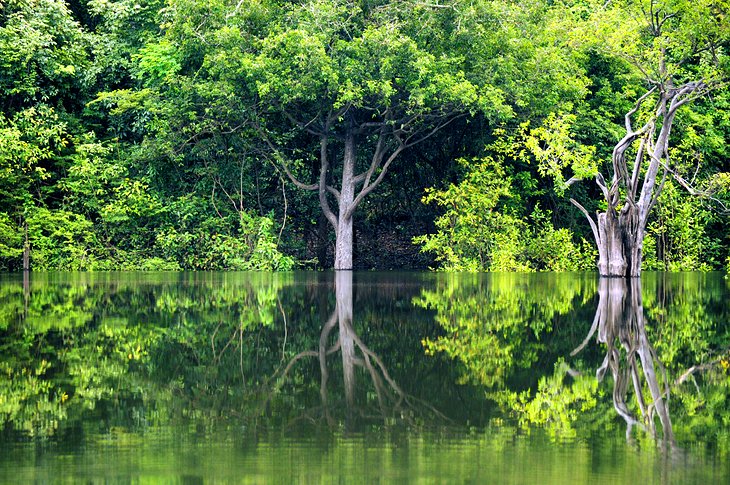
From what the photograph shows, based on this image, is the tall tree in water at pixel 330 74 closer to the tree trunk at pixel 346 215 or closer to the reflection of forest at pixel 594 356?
the tree trunk at pixel 346 215

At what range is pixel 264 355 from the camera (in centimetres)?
617

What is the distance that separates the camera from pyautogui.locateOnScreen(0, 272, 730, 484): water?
10.7 ft

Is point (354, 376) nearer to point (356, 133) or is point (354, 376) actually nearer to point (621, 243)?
point (621, 243)

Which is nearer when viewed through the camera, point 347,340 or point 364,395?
point 364,395

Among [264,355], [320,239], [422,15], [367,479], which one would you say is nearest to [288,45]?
[422,15]

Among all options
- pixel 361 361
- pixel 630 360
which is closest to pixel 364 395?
pixel 361 361

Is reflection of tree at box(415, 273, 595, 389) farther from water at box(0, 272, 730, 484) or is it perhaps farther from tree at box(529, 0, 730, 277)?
tree at box(529, 0, 730, 277)

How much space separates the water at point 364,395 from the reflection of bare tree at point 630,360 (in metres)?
0.02

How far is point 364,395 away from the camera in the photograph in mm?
4598

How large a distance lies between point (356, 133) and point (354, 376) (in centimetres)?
1646

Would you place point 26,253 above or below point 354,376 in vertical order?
above

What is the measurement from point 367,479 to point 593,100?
2176 cm

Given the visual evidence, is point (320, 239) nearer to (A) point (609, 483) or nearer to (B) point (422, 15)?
(B) point (422, 15)

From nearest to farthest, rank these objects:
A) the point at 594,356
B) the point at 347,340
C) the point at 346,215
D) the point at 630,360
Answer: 1. the point at 630,360
2. the point at 594,356
3. the point at 347,340
4. the point at 346,215
